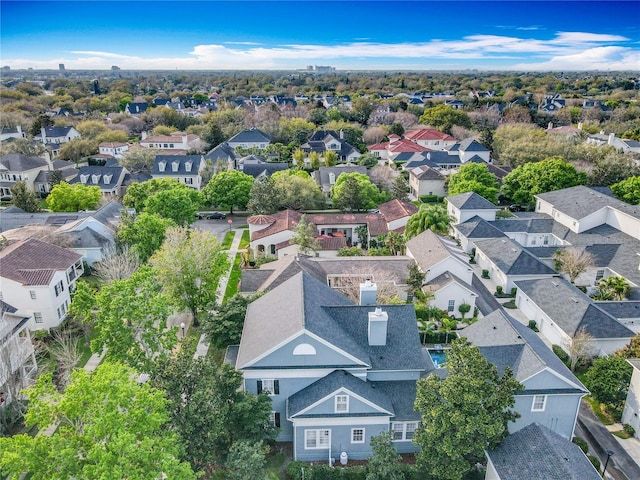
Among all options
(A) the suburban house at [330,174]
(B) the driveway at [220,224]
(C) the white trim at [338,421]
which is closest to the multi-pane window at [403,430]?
(C) the white trim at [338,421]

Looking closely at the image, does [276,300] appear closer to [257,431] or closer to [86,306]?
[257,431]

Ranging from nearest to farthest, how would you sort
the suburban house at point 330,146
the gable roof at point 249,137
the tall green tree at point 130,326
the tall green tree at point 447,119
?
1. the tall green tree at point 130,326
2. the suburban house at point 330,146
3. the gable roof at point 249,137
4. the tall green tree at point 447,119

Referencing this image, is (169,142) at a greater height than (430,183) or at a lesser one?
greater

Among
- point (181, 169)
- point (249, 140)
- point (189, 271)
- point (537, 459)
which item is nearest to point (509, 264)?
point (537, 459)

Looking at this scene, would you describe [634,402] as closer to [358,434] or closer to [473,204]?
[358,434]

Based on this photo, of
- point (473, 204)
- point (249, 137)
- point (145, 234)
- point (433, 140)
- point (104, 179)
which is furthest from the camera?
point (433, 140)

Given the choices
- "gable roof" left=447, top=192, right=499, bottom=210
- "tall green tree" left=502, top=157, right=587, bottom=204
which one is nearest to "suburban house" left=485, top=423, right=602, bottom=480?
"gable roof" left=447, top=192, right=499, bottom=210

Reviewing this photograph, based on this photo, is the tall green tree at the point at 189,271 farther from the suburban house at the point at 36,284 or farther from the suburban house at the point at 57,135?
the suburban house at the point at 57,135
